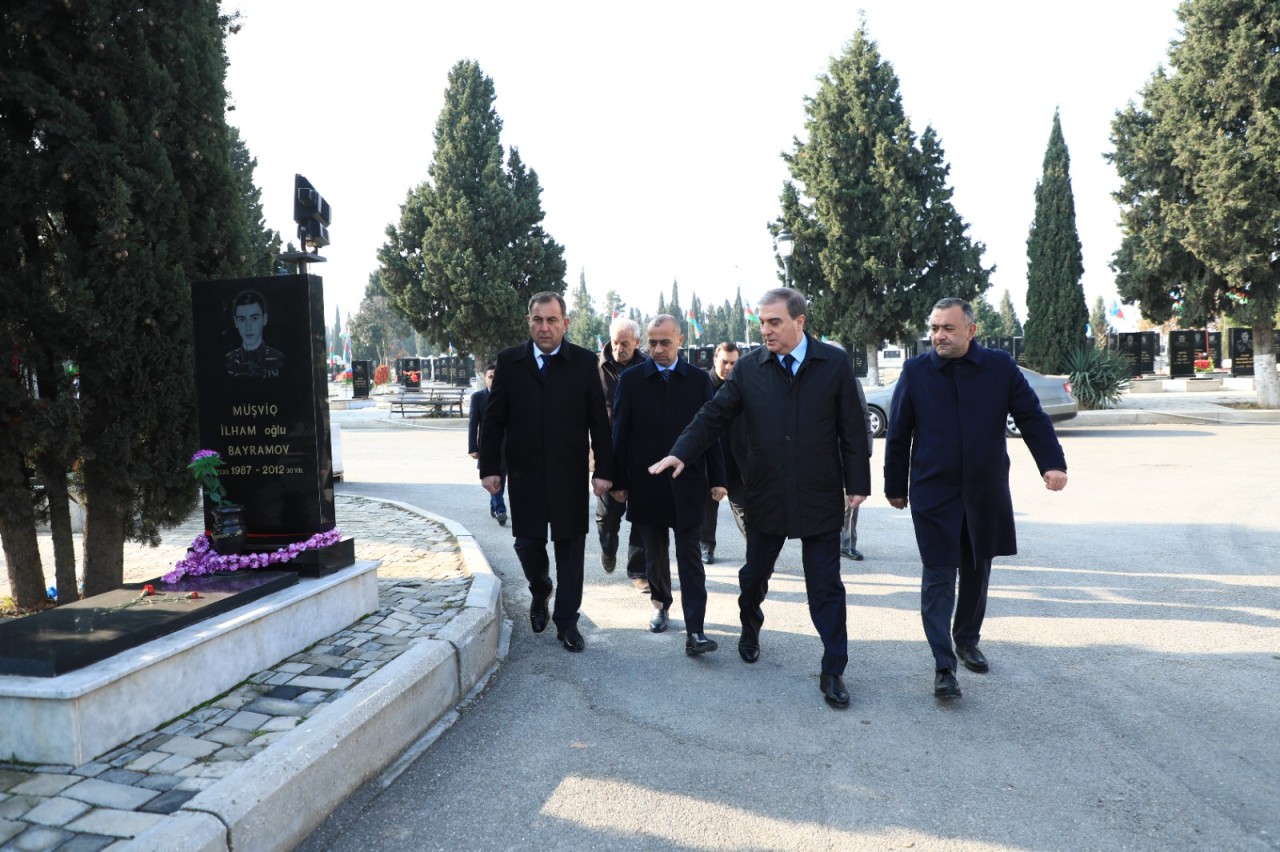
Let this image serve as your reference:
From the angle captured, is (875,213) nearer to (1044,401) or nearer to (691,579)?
(1044,401)

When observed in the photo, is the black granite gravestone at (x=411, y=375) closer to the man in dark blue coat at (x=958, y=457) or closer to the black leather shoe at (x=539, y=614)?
the black leather shoe at (x=539, y=614)

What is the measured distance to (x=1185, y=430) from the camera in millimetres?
18078

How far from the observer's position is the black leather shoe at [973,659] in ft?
15.3

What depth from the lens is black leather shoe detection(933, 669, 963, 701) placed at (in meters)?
4.21

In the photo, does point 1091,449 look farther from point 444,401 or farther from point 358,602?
point 444,401

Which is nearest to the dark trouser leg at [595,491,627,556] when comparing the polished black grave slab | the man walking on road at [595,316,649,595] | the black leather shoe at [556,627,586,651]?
the man walking on road at [595,316,649,595]

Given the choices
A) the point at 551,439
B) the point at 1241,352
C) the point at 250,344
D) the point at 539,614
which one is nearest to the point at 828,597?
the point at 551,439

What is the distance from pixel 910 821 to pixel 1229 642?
121 inches

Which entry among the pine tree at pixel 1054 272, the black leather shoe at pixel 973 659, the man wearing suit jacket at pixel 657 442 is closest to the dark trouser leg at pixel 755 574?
the man wearing suit jacket at pixel 657 442

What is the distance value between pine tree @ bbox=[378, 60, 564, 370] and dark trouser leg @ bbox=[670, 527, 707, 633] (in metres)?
26.6

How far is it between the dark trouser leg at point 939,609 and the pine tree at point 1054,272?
25432 mm

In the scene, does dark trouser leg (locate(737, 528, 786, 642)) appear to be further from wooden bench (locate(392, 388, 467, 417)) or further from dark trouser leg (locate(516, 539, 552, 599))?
wooden bench (locate(392, 388, 467, 417))

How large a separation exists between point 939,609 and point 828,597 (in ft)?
1.83

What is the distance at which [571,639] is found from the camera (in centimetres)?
524
